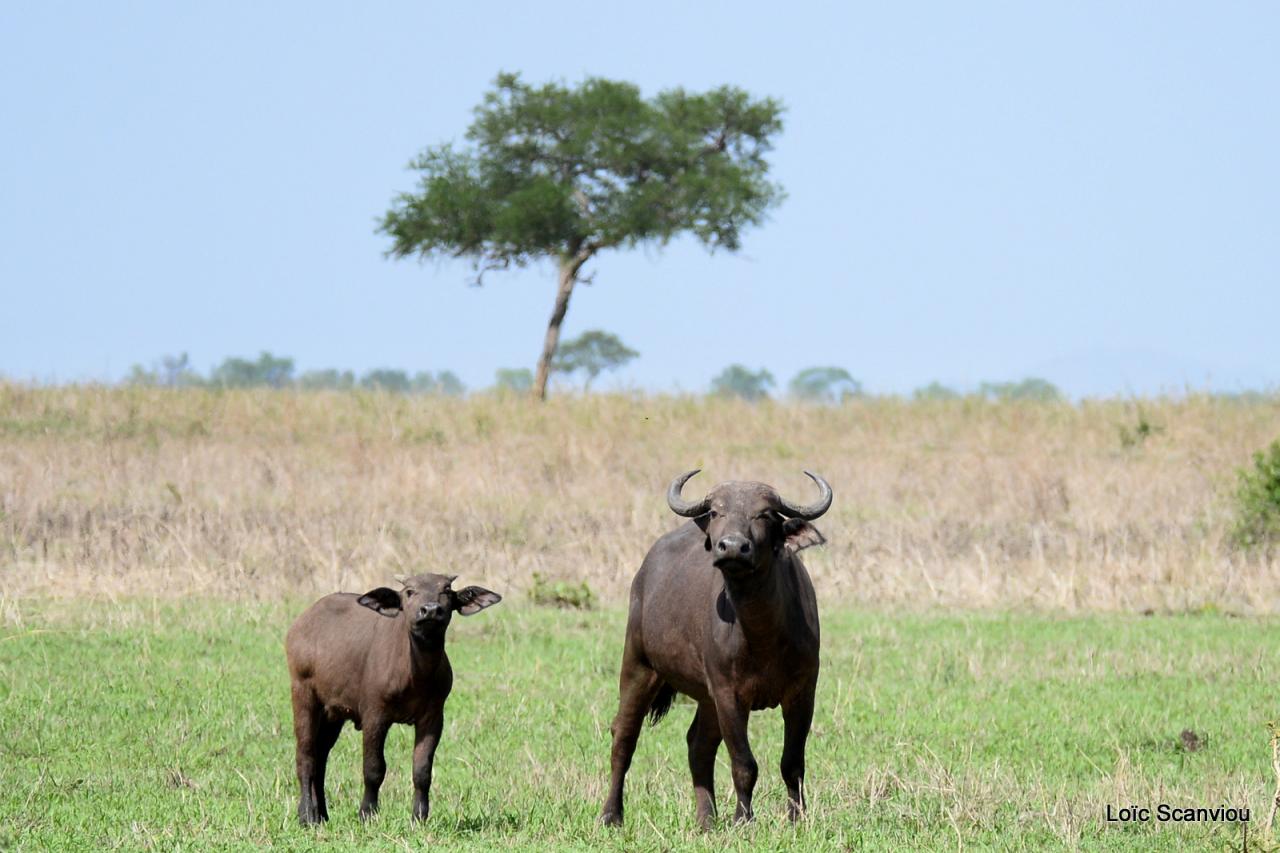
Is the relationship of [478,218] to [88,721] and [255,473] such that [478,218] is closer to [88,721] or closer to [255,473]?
[255,473]

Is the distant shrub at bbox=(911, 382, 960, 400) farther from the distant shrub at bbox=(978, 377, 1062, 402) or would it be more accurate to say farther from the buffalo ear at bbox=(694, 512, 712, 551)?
the buffalo ear at bbox=(694, 512, 712, 551)

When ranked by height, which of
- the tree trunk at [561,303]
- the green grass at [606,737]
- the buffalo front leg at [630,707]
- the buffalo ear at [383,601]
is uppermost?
the tree trunk at [561,303]

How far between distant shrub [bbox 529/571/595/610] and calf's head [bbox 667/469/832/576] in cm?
851

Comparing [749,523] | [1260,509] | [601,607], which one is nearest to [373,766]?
[749,523]

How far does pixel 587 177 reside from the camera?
44.7 m

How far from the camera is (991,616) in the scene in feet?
53.0

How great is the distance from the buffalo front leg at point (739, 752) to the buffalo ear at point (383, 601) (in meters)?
1.90

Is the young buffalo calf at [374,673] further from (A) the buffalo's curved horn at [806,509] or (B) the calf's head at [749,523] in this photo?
(A) the buffalo's curved horn at [806,509]

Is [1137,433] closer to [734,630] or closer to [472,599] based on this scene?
[472,599]

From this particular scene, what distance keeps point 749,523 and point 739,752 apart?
4.00ft

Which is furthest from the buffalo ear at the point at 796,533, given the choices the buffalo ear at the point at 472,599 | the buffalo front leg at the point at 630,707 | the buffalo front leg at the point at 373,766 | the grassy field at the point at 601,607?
the buffalo front leg at the point at 373,766

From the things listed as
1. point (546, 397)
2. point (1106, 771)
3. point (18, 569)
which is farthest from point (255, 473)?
point (1106, 771)

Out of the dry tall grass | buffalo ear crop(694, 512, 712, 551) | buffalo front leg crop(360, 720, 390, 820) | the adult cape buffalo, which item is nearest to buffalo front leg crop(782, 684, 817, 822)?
the adult cape buffalo

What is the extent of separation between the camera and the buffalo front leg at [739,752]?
7832 mm
